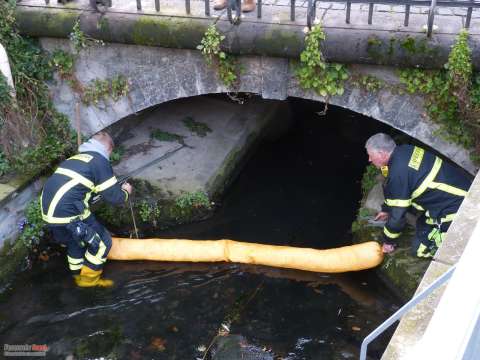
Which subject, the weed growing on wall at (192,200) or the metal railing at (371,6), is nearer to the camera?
the metal railing at (371,6)

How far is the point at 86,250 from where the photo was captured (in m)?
6.46

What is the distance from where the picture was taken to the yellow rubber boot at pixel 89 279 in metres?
6.40

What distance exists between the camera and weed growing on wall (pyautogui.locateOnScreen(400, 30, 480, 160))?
5012mm

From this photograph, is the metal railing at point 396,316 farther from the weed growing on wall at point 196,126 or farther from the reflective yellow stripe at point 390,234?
the weed growing on wall at point 196,126

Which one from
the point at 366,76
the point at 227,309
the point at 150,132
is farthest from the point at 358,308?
the point at 150,132

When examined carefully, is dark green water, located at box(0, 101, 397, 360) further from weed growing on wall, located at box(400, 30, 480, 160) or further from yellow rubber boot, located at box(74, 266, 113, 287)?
weed growing on wall, located at box(400, 30, 480, 160)

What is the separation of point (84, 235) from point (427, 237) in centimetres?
368

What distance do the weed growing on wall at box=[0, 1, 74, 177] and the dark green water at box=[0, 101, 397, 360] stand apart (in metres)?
1.28

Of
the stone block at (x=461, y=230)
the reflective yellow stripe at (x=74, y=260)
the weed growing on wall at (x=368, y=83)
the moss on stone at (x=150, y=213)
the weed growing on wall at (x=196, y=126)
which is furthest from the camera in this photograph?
the weed growing on wall at (x=196, y=126)

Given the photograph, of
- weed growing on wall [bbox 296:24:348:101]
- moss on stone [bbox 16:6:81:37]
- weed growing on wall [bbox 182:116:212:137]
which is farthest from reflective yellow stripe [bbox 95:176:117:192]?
weed growing on wall [bbox 182:116:212:137]

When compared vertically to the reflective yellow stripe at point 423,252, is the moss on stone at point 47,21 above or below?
above

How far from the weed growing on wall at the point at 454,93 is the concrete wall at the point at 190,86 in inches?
4.1

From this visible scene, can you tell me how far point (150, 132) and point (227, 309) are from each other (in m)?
3.33

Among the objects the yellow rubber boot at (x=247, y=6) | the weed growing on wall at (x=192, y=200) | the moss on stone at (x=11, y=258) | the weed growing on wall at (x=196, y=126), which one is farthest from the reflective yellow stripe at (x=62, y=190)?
the weed growing on wall at (x=196, y=126)
